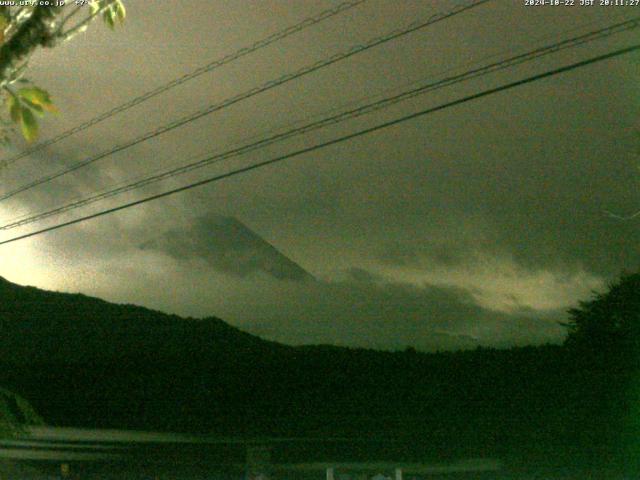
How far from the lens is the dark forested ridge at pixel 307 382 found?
20.8 meters

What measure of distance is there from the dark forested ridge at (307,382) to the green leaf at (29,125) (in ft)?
54.9

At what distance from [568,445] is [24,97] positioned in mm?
17942

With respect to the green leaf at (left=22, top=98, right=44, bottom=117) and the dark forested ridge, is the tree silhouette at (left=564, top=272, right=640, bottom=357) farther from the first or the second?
the green leaf at (left=22, top=98, right=44, bottom=117)

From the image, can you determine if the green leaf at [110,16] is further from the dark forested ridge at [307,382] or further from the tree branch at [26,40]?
the dark forested ridge at [307,382]

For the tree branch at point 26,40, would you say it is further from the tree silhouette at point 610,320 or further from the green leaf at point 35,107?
the tree silhouette at point 610,320

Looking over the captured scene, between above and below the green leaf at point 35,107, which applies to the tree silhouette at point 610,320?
above

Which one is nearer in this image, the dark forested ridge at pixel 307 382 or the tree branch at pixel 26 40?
the tree branch at pixel 26 40

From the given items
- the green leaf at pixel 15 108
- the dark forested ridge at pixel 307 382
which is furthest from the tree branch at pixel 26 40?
the dark forested ridge at pixel 307 382

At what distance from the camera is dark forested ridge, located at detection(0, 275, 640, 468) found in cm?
2084

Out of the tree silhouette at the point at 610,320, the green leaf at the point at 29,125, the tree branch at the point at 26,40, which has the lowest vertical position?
the green leaf at the point at 29,125

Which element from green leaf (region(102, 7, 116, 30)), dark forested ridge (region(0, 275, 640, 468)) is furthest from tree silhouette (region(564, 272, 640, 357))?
green leaf (region(102, 7, 116, 30))

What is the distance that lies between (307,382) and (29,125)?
94.1 feet

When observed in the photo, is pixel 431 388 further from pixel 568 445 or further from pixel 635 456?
pixel 635 456

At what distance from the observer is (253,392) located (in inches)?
1316
